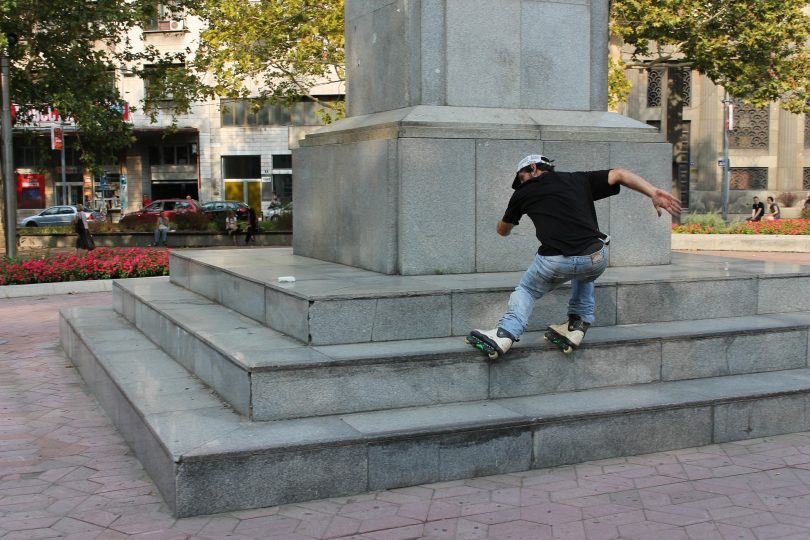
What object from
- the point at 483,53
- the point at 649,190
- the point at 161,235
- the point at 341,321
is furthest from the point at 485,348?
the point at 161,235

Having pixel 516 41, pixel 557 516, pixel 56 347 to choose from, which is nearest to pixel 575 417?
pixel 557 516

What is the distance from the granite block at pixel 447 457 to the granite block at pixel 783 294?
10.8 ft

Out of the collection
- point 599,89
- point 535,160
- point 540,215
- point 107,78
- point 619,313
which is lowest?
point 619,313

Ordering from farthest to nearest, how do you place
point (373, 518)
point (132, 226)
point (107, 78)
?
point (132, 226), point (107, 78), point (373, 518)

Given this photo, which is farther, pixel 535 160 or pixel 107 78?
pixel 107 78

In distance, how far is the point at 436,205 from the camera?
7.86 metres

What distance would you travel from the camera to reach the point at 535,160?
20.8 ft

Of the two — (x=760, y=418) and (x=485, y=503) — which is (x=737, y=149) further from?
(x=485, y=503)

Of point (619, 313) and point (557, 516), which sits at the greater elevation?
point (619, 313)

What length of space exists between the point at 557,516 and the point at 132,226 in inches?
1099

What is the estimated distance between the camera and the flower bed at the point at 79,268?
16.7 meters

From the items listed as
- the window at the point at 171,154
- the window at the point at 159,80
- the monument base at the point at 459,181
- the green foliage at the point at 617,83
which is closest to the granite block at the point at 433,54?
the monument base at the point at 459,181

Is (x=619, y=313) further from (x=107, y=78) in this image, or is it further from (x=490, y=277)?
(x=107, y=78)

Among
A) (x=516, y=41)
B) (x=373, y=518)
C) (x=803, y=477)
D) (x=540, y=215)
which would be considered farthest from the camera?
(x=516, y=41)
